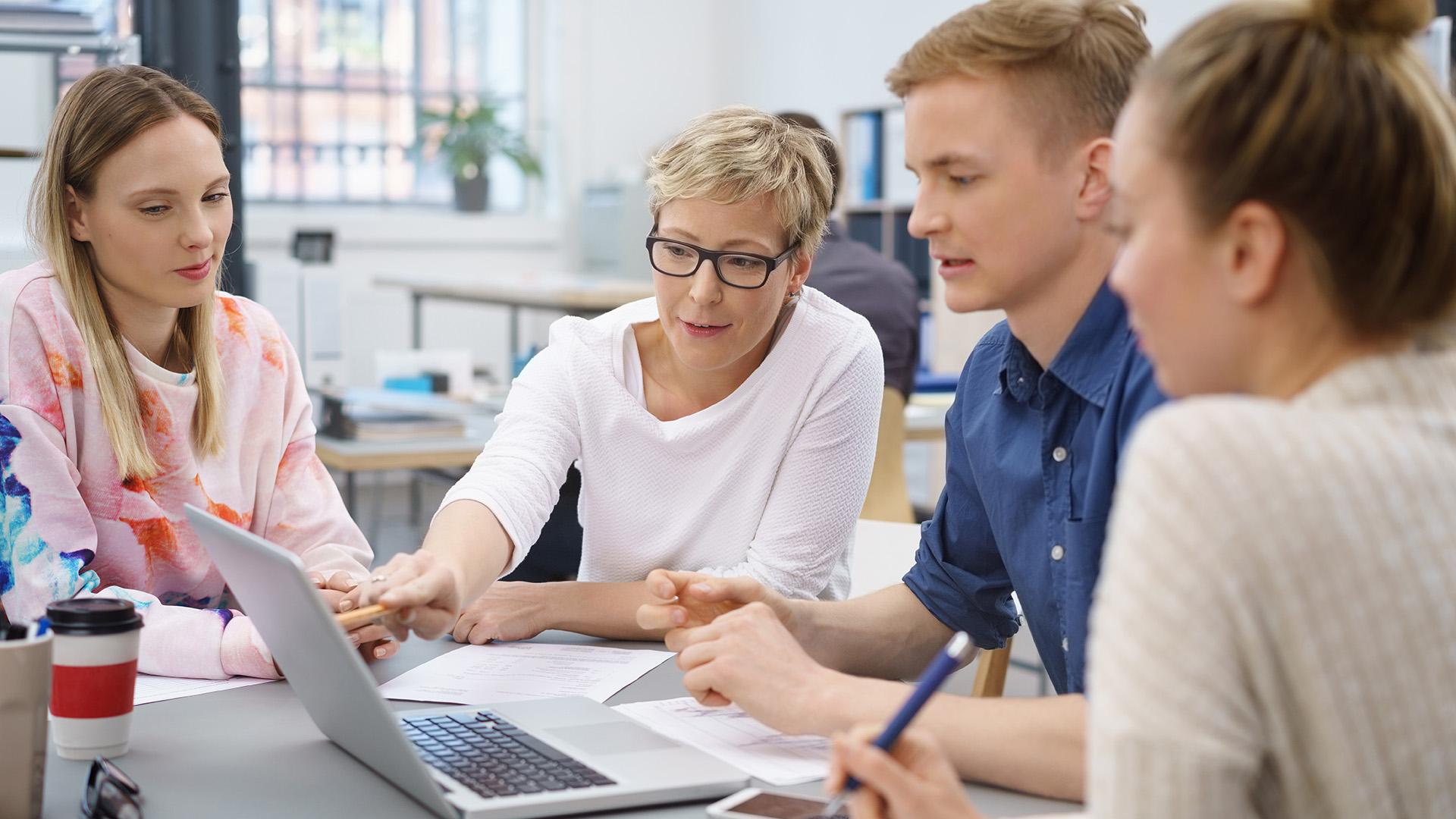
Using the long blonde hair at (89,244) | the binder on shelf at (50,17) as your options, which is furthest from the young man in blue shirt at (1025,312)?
the binder on shelf at (50,17)

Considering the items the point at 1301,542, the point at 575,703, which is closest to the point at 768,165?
the point at 575,703

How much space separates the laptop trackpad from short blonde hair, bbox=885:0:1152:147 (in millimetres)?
638

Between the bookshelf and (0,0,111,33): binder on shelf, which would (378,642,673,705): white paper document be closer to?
(0,0,111,33): binder on shelf

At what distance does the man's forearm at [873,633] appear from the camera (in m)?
1.42

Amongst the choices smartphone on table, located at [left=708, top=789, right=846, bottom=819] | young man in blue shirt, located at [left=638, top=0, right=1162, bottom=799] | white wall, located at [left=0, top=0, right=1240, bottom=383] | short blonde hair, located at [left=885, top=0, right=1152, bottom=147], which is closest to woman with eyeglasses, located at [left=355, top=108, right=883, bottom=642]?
young man in blue shirt, located at [left=638, top=0, right=1162, bottom=799]

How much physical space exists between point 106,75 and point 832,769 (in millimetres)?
1305

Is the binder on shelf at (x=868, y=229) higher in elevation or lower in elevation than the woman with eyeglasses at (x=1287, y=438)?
lower

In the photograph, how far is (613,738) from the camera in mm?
1142

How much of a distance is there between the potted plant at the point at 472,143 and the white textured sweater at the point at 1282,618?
7.00m

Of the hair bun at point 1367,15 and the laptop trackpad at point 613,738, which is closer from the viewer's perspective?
the hair bun at point 1367,15

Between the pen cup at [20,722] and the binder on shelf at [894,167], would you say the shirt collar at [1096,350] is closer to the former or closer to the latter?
the pen cup at [20,722]

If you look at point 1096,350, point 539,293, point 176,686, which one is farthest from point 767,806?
point 539,293

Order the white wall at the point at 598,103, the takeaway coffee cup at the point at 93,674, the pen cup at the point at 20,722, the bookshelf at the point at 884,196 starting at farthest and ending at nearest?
the white wall at the point at 598,103 < the bookshelf at the point at 884,196 < the takeaway coffee cup at the point at 93,674 < the pen cup at the point at 20,722

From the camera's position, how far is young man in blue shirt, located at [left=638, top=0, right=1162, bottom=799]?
45.7 inches
